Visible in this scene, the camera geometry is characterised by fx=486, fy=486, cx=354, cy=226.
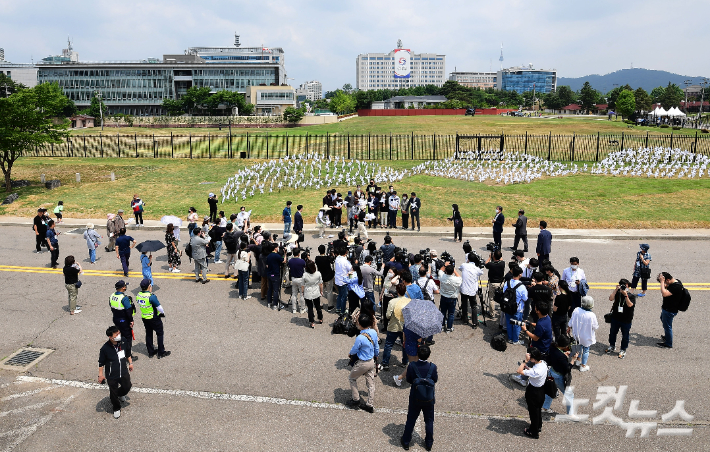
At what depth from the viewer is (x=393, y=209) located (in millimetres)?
20438

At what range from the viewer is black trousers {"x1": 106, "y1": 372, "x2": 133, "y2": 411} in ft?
25.3

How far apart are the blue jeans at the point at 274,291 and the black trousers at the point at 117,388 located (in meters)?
4.62

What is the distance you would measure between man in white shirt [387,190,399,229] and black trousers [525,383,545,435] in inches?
537

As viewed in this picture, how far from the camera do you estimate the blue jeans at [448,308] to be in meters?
10.5

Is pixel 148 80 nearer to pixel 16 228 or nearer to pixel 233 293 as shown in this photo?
pixel 16 228

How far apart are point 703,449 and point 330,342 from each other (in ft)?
21.5

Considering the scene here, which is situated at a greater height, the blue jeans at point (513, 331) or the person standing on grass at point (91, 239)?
the person standing on grass at point (91, 239)

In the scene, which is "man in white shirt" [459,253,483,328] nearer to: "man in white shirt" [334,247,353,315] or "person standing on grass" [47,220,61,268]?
"man in white shirt" [334,247,353,315]

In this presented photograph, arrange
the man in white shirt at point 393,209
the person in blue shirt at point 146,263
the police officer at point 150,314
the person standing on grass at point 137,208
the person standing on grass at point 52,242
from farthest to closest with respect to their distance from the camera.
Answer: the person standing on grass at point 137,208
the man in white shirt at point 393,209
the person standing on grass at point 52,242
the person in blue shirt at point 146,263
the police officer at point 150,314

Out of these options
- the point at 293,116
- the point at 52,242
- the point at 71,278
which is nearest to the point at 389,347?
the point at 71,278

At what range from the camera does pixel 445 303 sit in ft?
34.8

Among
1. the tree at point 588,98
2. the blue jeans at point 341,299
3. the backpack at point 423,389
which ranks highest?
the tree at point 588,98

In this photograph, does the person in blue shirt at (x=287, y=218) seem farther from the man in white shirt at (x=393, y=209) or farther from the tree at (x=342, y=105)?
the tree at (x=342, y=105)

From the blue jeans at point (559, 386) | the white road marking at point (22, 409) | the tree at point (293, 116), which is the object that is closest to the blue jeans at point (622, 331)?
the blue jeans at point (559, 386)
